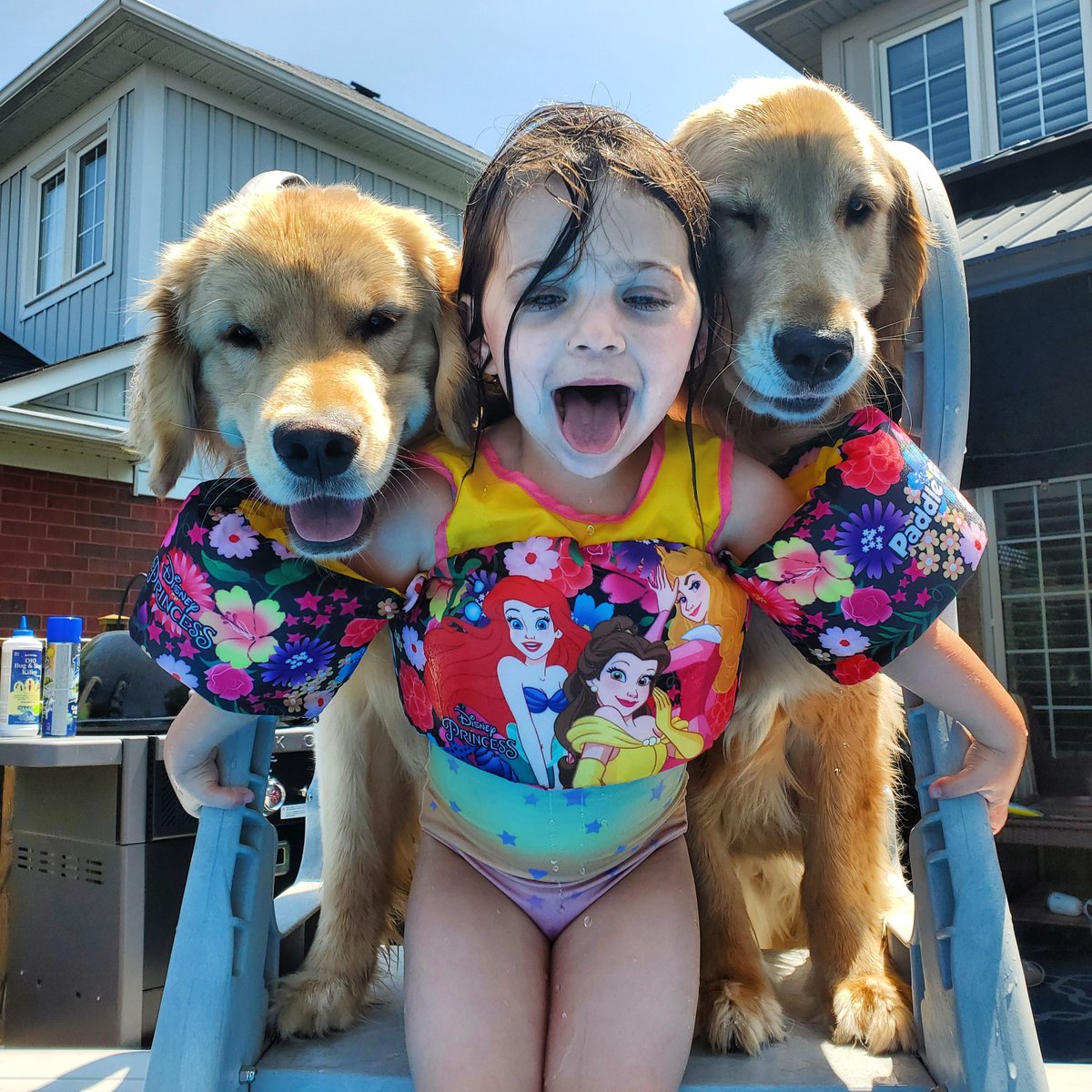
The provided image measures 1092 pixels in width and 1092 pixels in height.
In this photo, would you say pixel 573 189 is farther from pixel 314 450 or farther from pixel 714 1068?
pixel 714 1068

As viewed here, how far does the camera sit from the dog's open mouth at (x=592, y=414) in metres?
1.33

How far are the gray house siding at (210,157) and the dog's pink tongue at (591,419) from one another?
6968mm

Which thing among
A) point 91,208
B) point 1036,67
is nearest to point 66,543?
point 91,208

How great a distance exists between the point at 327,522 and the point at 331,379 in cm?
23

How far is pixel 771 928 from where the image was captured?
7.59 ft

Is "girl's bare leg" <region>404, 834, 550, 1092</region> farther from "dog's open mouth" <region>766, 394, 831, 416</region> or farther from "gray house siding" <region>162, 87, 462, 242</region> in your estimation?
"gray house siding" <region>162, 87, 462, 242</region>

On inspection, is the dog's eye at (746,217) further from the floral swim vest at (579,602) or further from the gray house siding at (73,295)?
the gray house siding at (73,295)

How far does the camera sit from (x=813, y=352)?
59.2 inches

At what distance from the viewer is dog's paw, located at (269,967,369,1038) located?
61.2 inches

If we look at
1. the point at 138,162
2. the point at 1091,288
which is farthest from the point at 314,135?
the point at 1091,288

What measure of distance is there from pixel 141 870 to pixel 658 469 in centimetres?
182

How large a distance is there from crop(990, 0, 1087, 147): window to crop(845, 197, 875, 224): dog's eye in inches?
252

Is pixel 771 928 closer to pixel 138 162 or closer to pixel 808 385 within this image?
pixel 808 385

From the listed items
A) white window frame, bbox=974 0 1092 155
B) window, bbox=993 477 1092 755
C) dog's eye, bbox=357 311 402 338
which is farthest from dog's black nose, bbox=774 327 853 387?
white window frame, bbox=974 0 1092 155
